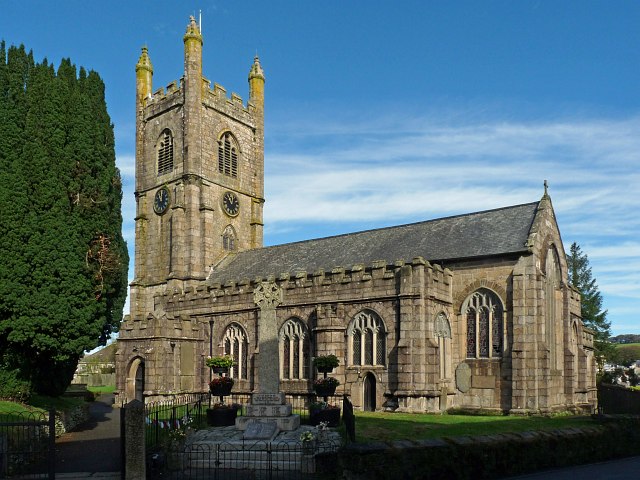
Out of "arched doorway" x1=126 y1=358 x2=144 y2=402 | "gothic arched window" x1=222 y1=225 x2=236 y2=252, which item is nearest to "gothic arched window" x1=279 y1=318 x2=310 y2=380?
"arched doorway" x1=126 y1=358 x2=144 y2=402

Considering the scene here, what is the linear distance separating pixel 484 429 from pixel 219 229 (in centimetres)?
2853

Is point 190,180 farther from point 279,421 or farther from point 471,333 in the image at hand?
point 279,421

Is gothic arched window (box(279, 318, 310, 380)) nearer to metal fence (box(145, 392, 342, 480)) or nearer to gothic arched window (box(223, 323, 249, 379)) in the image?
gothic arched window (box(223, 323, 249, 379))

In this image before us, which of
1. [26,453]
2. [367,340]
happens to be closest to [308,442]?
[26,453]

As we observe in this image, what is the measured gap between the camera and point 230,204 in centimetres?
4753

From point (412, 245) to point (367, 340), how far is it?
642 cm

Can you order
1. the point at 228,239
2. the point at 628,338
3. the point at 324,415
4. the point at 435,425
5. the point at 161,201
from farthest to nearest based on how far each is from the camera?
1. the point at 628,338
2. the point at 228,239
3. the point at 161,201
4. the point at 435,425
5. the point at 324,415

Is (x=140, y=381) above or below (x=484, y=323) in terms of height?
below

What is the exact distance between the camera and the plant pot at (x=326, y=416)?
21375 millimetres

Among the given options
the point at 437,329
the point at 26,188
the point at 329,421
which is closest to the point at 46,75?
the point at 26,188

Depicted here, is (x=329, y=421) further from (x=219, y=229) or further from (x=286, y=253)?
(x=219, y=229)

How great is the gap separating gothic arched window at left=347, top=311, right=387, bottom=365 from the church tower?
52.7ft

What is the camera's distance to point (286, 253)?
41.1 metres

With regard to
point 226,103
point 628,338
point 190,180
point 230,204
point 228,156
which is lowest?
point 628,338
